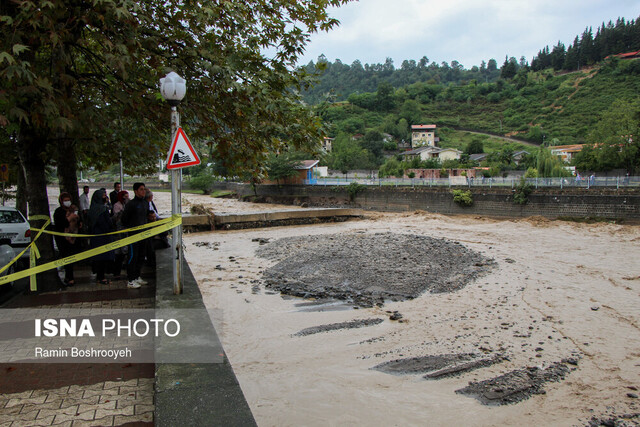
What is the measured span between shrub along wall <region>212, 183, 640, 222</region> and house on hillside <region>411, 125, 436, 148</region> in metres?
54.7

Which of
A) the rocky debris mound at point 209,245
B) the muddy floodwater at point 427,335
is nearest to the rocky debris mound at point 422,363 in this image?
the muddy floodwater at point 427,335

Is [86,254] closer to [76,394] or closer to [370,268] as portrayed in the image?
[76,394]

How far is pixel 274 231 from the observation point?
2333 cm

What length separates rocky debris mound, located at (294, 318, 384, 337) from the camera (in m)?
7.30

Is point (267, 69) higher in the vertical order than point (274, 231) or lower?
higher

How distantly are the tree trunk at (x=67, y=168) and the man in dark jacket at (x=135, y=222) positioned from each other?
202 centimetres

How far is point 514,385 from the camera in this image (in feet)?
17.7

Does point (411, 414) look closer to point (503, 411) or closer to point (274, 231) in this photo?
point (503, 411)

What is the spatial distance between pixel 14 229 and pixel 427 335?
9989 mm

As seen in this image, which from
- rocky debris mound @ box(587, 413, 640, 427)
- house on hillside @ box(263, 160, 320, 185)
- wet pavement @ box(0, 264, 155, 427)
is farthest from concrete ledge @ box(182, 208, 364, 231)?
house on hillside @ box(263, 160, 320, 185)

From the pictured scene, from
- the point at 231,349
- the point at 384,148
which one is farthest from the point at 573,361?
the point at 384,148

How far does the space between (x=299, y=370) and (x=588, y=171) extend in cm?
5002

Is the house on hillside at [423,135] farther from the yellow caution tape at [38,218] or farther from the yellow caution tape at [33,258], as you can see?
the yellow caution tape at [33,258]

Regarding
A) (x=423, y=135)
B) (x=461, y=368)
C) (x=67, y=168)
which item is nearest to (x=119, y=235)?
(x=67, y=168)
